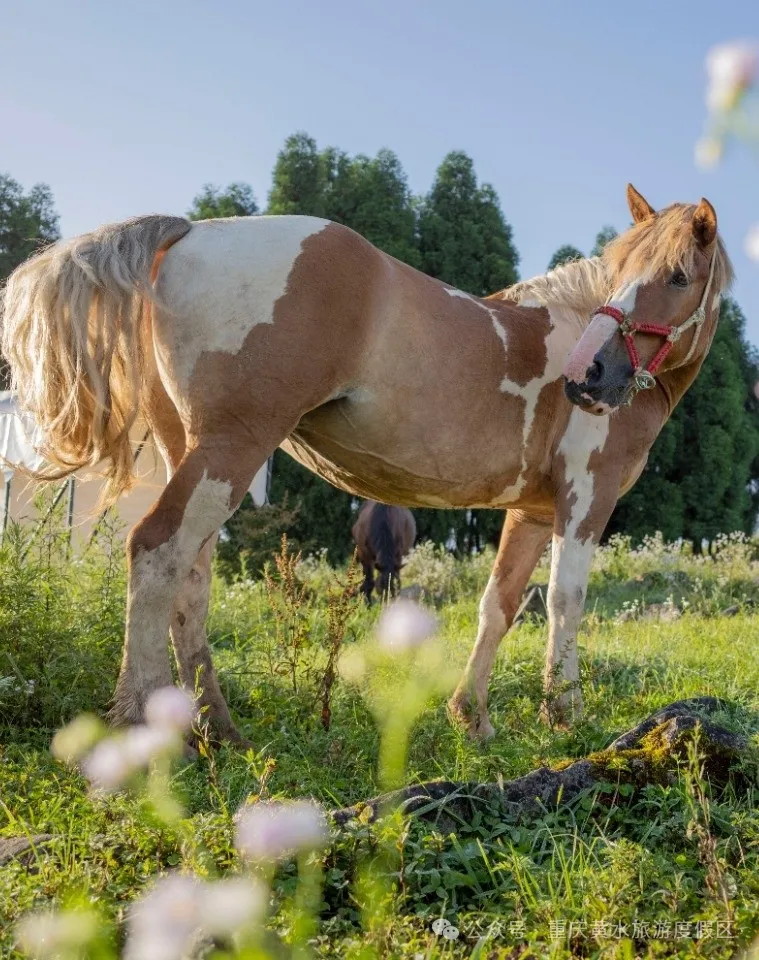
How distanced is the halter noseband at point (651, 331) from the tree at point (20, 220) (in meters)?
23.4

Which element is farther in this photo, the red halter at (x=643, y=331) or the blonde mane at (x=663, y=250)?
the blonde mane at (x=663, y=250)

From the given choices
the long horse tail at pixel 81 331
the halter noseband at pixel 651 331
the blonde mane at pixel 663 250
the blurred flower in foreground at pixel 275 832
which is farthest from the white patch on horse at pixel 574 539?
the blurred flower in foreground at pixel 275 832

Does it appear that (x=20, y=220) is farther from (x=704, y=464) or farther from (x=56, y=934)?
(x=56, y=934)

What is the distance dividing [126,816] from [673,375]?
3.24 metres

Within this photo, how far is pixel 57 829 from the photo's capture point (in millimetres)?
2582

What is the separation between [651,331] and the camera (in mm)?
3842

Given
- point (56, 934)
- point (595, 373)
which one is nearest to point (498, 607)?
point (595, 373)

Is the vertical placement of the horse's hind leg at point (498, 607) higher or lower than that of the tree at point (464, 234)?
lower

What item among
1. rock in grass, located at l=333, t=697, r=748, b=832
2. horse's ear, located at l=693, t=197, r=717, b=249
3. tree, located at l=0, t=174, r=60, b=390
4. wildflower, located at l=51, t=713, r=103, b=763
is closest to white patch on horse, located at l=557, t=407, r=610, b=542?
horse's ear, located at l=693, t=197, r=717, b=249

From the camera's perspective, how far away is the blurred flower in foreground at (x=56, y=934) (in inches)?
50.3

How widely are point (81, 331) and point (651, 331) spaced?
2.32m

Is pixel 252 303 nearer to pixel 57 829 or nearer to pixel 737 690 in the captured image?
pixel 57 829

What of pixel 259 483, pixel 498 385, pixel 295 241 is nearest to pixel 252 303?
pixel 295 241

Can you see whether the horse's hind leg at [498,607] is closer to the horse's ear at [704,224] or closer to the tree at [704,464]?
the horse's ear at [704,224]
